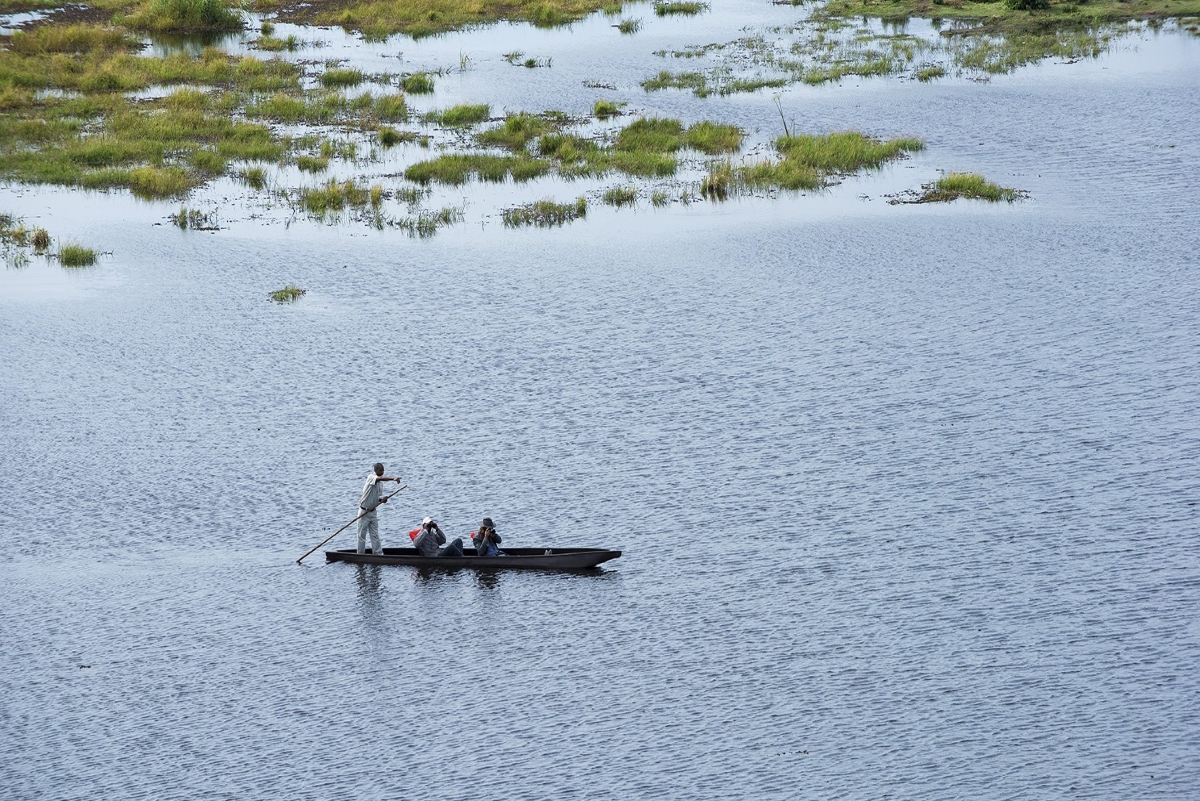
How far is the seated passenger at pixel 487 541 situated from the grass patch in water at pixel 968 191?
1526 inches

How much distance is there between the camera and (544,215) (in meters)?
64.4

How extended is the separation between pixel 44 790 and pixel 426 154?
53125 mm

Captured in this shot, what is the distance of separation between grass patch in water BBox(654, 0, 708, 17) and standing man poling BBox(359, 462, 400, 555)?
9212cm

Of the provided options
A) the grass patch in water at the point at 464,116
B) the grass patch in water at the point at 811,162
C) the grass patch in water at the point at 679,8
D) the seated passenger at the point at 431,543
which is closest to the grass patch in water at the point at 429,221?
the grass patch in water at the point at 811,162

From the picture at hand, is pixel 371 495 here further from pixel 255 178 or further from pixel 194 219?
pixel 255 178

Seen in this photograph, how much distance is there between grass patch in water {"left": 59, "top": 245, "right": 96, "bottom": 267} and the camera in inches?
2311

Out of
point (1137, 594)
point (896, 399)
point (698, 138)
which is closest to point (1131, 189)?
point (698, 138)

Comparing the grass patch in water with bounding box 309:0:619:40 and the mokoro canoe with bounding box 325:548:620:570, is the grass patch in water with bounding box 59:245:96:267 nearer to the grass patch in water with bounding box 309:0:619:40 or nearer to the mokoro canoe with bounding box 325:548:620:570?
the mokoro canoe with bounding box 325:548:620:570

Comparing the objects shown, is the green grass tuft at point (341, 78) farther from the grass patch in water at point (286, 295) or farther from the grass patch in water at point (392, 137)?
the grass patch in water at point (286, 295)

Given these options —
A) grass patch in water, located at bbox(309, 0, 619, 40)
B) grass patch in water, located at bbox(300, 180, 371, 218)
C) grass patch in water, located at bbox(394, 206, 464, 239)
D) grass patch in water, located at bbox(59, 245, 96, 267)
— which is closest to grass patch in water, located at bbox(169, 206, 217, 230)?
grass patch in water, located at bbox(300, 180, 371, 218)

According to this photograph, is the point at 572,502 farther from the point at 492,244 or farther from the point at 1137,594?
the point at 492,244

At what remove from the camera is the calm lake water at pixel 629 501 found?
26.9 m

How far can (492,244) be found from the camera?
61.2 meters

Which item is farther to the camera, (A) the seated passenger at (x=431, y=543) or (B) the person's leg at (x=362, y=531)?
(B) the person's leg at (x=362, y=531)
